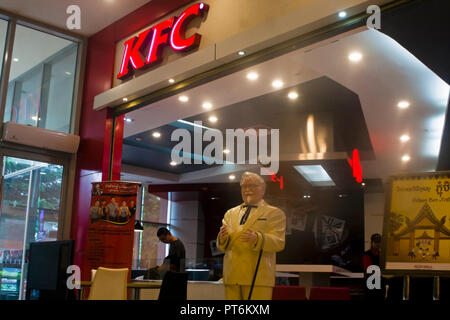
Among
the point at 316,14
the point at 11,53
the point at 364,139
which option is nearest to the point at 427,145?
the point at 364,139

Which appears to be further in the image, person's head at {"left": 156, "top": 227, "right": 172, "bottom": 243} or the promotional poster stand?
→ person's head at {"left": 156, "top": 227, "right": 172, "bottom": 243}

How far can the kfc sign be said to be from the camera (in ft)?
19.3

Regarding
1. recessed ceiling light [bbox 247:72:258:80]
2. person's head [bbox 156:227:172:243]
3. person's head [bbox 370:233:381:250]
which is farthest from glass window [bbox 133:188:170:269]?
recessed ceiling light [bbox 247:72:258:80]

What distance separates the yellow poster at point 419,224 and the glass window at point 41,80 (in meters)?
6.08

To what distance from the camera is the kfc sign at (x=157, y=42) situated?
19.3ft

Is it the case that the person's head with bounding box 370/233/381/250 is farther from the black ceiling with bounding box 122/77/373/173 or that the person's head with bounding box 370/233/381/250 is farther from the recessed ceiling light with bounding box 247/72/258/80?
the recessed ceiling light with bounding box 247/72/258/80

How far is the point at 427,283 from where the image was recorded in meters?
3.18

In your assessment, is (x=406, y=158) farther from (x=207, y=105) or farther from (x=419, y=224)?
(x=419, y=224)

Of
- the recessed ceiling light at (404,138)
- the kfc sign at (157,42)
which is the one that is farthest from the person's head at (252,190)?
the recessed ceiling light at (404,138)

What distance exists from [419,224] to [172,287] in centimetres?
220

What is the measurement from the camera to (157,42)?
21.0ft

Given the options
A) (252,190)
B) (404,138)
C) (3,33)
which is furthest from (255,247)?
(404,138)

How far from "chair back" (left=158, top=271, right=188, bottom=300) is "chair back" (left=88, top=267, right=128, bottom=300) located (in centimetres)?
41

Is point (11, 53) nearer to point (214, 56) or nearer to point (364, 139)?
point (214, 56)
